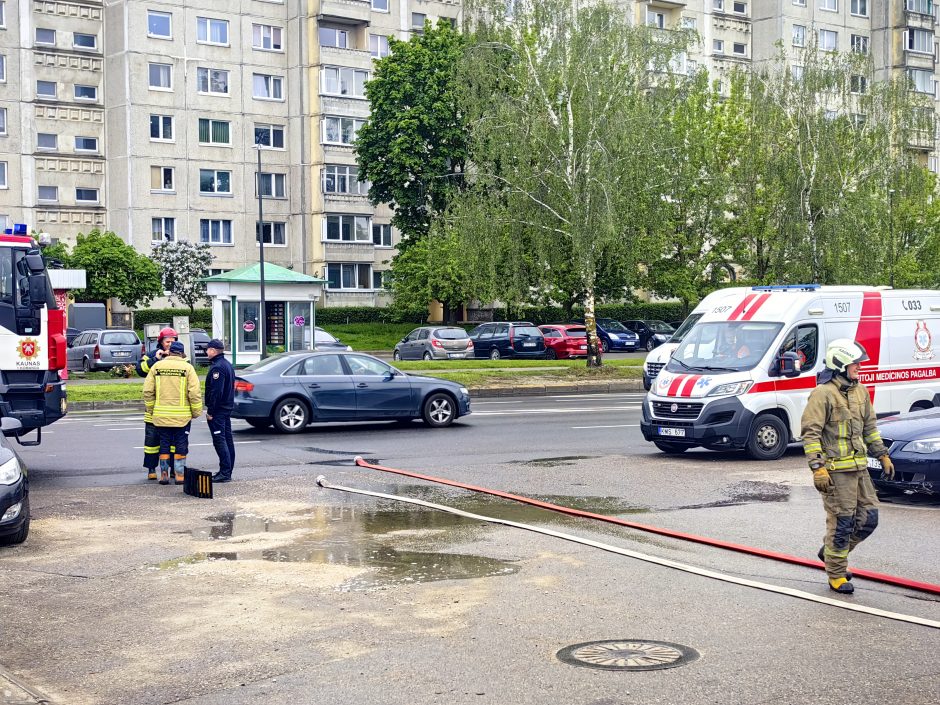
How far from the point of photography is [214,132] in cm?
6725

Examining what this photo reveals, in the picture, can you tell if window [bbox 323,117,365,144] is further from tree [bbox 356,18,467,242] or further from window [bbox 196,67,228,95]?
tree [bbox 356,18,467,242]

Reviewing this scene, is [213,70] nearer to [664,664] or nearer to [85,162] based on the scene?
[85,162]

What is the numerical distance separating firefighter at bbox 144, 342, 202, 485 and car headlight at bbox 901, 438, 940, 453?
7.95 metres

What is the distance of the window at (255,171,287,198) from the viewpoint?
69.9 m

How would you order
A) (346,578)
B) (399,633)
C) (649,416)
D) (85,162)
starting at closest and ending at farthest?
(399,633), (346,578), (649,416), (85,162)

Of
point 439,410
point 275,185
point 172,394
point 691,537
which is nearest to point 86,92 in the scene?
point 275,185

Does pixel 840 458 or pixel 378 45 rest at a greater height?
pixel 378 45

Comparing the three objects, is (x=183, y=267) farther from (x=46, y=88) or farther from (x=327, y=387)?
(x=327, y=387)

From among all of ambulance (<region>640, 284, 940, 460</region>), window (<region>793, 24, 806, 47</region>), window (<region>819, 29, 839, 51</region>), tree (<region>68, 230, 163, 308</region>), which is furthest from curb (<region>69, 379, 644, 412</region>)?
A: window (<region>819, 29, 839, 51</region>)

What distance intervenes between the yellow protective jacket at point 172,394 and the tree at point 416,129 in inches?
1762

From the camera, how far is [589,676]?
6.34 meters

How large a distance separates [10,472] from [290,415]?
10.2 meters

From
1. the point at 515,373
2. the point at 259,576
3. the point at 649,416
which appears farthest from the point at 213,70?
the point at 259,576

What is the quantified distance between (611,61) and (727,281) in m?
12.4
